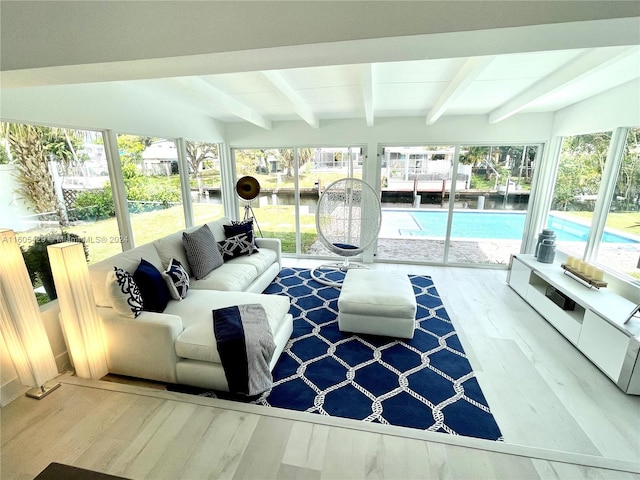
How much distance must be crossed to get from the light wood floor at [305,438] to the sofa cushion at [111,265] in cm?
62

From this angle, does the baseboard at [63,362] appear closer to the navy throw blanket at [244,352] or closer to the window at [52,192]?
the window at [52,192]

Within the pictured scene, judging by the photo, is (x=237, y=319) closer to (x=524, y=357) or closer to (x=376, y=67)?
(x=376, y=67)

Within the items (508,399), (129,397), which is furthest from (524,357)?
(129,397)

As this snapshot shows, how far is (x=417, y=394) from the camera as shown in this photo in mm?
2068

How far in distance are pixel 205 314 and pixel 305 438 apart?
1.17m

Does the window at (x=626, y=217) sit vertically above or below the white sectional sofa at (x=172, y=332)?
above

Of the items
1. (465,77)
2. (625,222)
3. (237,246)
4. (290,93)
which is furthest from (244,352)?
(625,222)

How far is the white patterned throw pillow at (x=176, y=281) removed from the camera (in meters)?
2.46

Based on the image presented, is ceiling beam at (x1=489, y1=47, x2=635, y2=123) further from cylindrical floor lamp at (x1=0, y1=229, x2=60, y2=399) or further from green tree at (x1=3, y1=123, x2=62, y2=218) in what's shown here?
green tree at (x1=3, y1=123, x2=62, y2=218)

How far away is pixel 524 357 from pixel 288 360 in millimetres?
2056

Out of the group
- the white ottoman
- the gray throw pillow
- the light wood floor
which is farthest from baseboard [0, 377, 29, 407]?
the white ottoman

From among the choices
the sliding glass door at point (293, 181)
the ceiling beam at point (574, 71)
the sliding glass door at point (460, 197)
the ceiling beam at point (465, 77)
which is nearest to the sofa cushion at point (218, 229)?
the sliding glass door at point (293, 181)

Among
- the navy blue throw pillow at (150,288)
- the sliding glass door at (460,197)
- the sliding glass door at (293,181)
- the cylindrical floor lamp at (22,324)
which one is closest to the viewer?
the cylindrical floor lamp at (22,324)

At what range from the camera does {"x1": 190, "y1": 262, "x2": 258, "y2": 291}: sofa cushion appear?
2.90m
